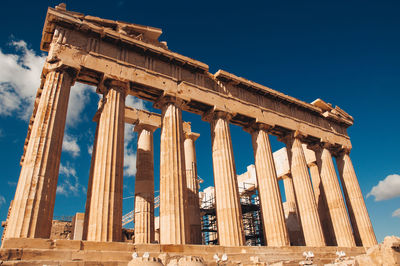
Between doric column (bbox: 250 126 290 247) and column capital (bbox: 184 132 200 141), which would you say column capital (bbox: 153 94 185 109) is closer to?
column capital (bbox: 184 132 200 141)

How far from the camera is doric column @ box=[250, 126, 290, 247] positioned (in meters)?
18.1

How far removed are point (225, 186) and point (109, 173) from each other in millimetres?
6822

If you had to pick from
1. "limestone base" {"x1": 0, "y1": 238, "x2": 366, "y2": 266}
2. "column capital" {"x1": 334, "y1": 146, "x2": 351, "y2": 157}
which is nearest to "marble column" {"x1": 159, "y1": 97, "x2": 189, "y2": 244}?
"limestone base" {"x1": 0, "y1": 238, "x2": 366, "y2": 266}

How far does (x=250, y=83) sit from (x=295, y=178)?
7.56 m

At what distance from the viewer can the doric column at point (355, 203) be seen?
23608 mm

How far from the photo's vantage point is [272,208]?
62.0 ft

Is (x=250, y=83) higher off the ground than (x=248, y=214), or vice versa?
(x=250, y=83)

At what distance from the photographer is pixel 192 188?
875 inches

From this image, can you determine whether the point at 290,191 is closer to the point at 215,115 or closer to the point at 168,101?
the point at 215,115

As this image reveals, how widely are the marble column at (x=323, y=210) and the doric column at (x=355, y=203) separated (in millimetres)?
1946

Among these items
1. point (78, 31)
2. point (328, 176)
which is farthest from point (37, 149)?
point (328, 176)

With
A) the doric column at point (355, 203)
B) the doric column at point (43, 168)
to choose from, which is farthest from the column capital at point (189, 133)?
the doric column at point (355, 203)

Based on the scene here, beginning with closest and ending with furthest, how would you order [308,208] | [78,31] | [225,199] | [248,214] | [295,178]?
[78,31], [225,199], [308,208], [295,178], [248,214]

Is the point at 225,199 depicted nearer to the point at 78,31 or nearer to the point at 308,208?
the point at 308,208
